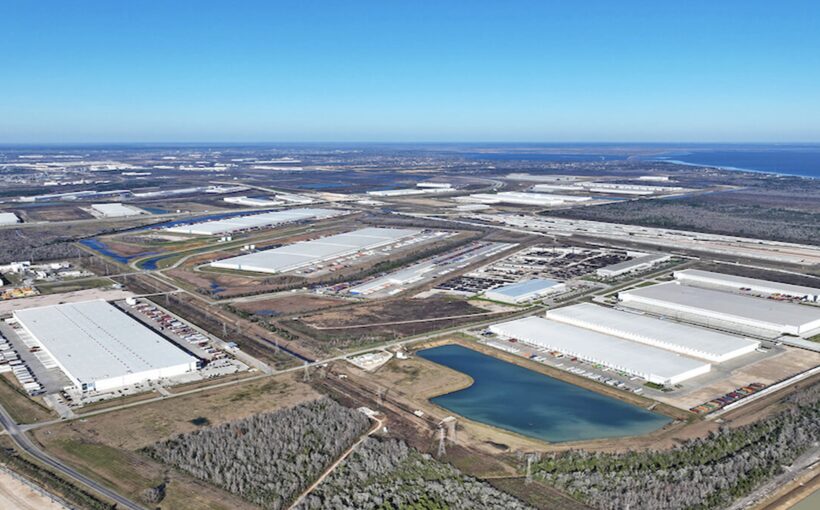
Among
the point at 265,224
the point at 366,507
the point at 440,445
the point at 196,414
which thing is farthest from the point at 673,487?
the point at 265,224

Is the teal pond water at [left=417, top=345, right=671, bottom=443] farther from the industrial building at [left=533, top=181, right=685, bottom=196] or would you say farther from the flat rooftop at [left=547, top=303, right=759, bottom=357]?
the industrial building at [left=533, top=181, right=685, bottom=196]

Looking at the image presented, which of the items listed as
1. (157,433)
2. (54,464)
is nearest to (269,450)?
(157,433)

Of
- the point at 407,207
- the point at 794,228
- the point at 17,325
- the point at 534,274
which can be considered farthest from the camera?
the point at 407,207

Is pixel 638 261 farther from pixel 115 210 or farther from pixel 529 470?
pixel 115 210

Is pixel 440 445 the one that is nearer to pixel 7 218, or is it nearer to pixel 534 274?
pixel 534 274

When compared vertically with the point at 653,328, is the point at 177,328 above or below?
below

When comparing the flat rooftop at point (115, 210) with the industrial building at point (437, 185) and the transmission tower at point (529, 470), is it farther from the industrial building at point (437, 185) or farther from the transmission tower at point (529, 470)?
the transmission tower at point (529, 470)
